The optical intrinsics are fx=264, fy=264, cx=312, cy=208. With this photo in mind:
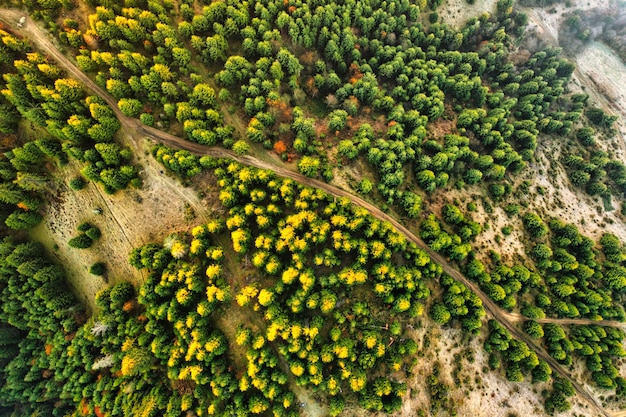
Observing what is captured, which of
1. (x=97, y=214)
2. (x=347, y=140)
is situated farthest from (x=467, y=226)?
(x=97, y=214)

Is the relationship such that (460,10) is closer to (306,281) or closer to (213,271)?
(306,281)

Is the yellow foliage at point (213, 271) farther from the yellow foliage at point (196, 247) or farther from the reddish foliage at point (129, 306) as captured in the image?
the reddish foliage at point (129, 306)

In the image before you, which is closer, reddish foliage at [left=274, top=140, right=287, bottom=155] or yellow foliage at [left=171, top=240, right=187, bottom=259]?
yellow foliage at [left=171, top=240, right=187, bottom=259]

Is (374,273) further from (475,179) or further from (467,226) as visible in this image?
(475,179)

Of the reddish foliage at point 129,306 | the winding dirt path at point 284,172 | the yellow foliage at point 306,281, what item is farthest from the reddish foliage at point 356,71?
the reddish foliage at point 129,306

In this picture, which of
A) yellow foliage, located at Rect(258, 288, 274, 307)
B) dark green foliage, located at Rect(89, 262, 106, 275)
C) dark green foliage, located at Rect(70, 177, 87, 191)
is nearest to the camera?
yellow foliage, located at Rect(258, 288, 274, 307)

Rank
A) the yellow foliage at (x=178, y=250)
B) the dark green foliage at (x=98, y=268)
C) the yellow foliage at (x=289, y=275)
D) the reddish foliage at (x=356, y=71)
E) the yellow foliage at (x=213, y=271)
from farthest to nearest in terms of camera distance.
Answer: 1. the reddish foliage at (x=356, y=71)
2. the dark green foliage at (x=98, y=268)
3. the yellow foliage at (x=178, y=250)
4. the yellow foliage at (x=289, y=275)
5. the yellow foliage at (x=213, y=271)

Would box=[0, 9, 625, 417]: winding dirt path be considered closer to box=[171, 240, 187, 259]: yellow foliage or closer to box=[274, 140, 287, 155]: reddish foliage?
box=[274, 140, 287, 155]: reddish foliage

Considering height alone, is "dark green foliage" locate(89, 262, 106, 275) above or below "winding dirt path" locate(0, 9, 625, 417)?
below

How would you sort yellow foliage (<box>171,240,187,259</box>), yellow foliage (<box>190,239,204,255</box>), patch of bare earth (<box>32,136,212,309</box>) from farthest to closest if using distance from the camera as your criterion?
patch of bare earth (<box>32,136,212,309</box>)
yellow foliage (<box>171,240,187,259</box>)
yellow foliage (<box>190,239,204,255</box>)

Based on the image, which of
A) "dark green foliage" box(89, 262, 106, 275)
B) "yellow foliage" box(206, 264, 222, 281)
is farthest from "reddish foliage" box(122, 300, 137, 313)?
"yellow foliage" box(206, 264, 222, 281)
